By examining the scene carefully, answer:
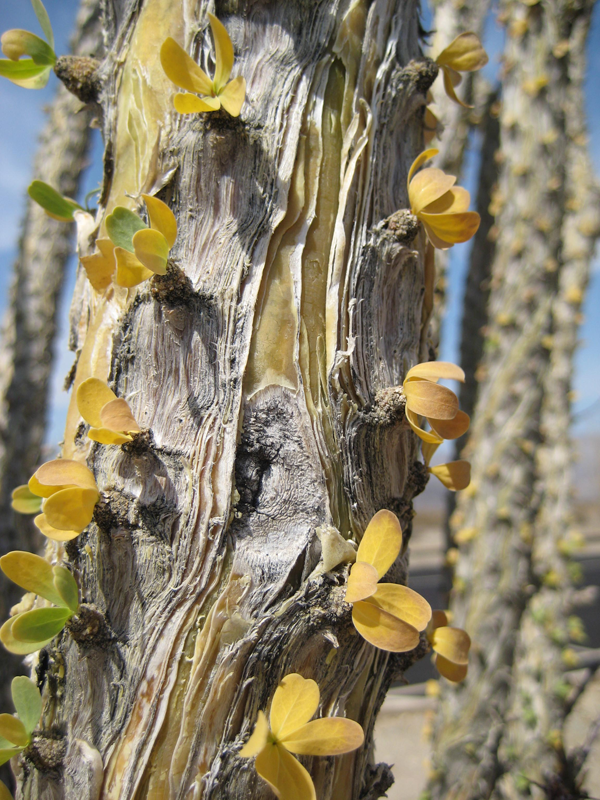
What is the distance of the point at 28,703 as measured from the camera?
0.38 meters

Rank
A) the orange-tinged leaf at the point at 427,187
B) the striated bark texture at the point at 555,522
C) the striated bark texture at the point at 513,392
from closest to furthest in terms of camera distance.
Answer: the orange-tinged leaf at the point at 427,187, the striated bark texture at the point at 513,392, the striated bark texture at the point at 555,522

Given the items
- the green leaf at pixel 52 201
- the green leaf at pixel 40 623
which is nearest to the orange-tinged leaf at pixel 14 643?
the green leaf at pixel 40 623

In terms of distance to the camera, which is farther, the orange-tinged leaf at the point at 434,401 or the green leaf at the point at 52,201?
the green leaf at the point at 52,201

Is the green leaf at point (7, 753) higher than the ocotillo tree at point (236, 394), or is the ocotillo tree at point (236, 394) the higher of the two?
the ocotillo tree at point (236, 394)

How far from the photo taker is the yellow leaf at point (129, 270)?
37 centimetres

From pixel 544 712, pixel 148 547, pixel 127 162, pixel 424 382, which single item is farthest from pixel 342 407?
pixel 544 712

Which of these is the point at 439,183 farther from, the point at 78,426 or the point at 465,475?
the point at 78,426

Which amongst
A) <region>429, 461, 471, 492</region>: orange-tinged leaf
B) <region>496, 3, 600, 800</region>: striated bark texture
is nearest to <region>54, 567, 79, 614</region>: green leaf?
<region>429, 461, 471, 492</region>: orange-tinged leaf

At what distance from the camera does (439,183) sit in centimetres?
43

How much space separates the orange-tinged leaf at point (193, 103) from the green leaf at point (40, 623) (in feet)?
1.24

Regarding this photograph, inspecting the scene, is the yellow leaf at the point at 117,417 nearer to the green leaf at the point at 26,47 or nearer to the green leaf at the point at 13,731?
A: the green leaf at the point at 13,731

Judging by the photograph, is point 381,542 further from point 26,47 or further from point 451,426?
point 26,47

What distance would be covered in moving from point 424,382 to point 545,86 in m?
2.04

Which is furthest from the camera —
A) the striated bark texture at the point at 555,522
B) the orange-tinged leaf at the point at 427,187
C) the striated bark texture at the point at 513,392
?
the striated bark texture at the point at 555,522
